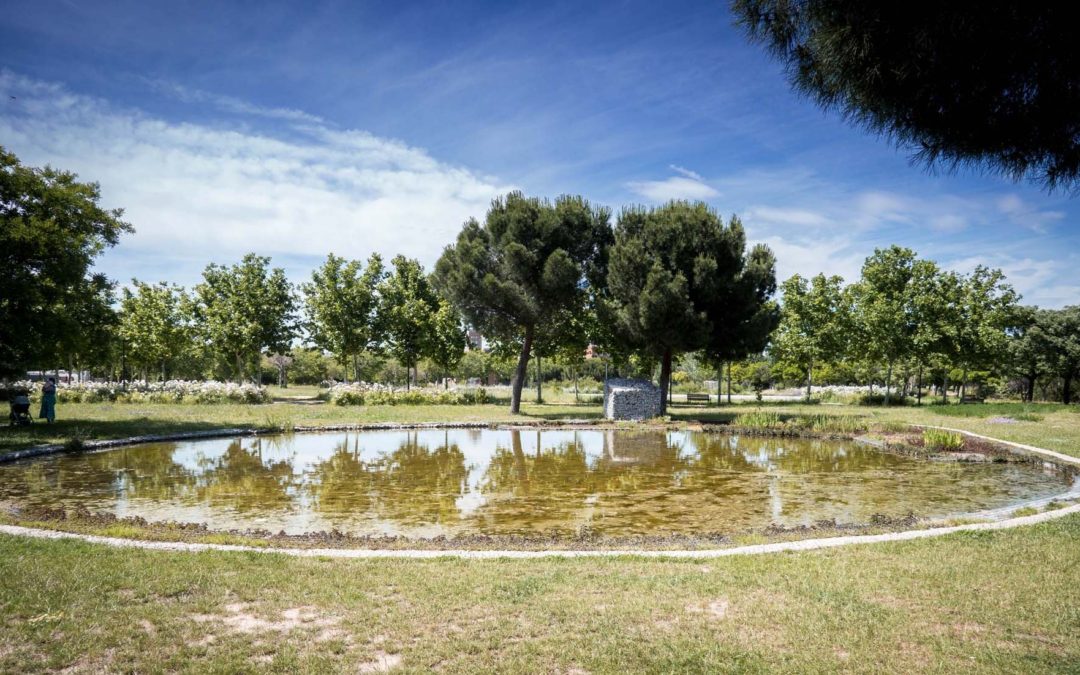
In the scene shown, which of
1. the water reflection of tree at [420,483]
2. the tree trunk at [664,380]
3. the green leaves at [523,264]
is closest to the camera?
the water reflection of tree at [420,483]

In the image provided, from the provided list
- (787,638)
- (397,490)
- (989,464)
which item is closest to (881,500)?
(989,464)

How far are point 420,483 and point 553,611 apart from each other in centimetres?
830

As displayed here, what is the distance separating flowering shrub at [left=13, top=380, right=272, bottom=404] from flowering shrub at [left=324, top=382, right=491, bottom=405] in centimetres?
435

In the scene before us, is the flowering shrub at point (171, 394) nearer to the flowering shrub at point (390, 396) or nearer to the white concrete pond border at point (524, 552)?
the flowering shrub at point (390, 396)

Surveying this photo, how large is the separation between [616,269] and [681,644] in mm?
26297

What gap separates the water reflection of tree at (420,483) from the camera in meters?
10.3

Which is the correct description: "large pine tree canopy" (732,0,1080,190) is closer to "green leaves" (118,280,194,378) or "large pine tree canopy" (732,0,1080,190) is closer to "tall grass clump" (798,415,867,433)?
"tall grass clump" (798,415,867,433)

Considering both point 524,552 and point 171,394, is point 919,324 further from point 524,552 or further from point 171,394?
point 171,394

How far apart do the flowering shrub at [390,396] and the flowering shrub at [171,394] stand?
435 centimetres

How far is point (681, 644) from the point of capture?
456 centimetres

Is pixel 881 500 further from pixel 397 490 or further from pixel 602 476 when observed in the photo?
pixel 397 490

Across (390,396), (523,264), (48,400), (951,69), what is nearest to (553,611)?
(951,69)

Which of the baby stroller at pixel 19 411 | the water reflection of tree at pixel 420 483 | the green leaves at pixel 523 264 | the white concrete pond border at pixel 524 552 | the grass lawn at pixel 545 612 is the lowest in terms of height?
the water reflection of tree at pixel 420 483

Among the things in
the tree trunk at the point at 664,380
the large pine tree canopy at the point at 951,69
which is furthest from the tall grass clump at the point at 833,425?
the large pine tree canopy at the point at 951,69
